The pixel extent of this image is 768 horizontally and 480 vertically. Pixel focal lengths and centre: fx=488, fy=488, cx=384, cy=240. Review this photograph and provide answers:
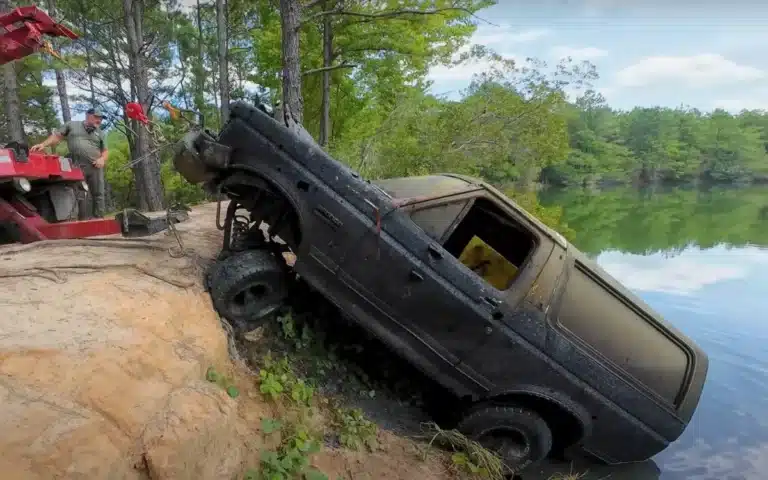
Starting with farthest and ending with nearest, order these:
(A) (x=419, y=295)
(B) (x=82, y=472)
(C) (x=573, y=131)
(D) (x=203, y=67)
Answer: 1. (C) (x=573, y=131)
2. (D) (x=203, y=67)
3. (A) (x=419, y=295)
4. (B) (x=82, y=472)

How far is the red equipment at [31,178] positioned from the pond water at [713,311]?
5311 mm

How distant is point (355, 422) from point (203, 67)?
2424cm

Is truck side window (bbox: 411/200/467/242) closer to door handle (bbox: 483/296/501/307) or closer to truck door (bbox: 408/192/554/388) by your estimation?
truck door (bbox: 408/192/554/388)

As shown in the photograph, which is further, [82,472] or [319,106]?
[319,106]

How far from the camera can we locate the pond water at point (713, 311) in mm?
4848

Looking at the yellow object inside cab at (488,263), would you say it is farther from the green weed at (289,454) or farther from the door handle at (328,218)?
the green weed at (289,454)

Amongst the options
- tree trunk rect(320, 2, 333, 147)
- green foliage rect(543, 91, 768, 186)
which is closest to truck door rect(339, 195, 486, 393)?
tree trunk rect(320, 2, 333, 147)

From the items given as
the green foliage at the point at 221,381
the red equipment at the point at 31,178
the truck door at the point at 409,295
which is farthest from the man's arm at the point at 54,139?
the truck door at the point at 409,295

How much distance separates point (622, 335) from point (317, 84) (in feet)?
40.4

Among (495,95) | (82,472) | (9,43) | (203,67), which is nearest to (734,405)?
(82,472)

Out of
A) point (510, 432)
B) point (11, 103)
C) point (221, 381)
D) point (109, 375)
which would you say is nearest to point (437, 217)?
point (510, 432)

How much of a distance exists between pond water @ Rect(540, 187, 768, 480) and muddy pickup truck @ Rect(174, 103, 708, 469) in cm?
95

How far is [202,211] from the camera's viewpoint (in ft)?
26.9

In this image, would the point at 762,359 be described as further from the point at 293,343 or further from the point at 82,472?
the point at 82,472
